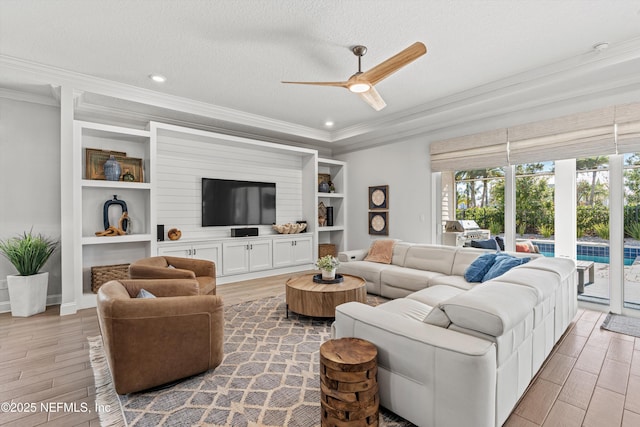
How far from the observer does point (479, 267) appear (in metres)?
3.50

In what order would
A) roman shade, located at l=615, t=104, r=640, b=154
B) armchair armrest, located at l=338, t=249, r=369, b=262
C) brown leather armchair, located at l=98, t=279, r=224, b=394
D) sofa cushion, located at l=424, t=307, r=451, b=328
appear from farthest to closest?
armchair armrest, located at l=338, t=249, r=369, b=262 < roman shade, located at l=615, t=104, r=640, b=154 < brown leather armchair, located at l=98, t=279, r=224, b=394 < sofa cushion, located at l=424, t=307, r=451, b=328

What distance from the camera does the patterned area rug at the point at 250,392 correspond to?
1801 mm

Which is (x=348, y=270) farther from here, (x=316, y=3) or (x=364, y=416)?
(x=316, y=3)

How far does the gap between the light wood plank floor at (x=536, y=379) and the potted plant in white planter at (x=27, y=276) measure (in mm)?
216

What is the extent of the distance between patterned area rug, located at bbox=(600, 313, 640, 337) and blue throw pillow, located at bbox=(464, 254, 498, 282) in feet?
3.98

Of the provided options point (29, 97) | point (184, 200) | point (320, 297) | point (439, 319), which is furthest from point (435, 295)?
point (29, 97)

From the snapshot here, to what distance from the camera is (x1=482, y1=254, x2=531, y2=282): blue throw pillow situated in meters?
3.20

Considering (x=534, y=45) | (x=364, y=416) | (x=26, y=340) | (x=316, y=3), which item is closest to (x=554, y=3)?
(x=534, y=45)

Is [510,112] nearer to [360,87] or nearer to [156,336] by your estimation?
[360,87]

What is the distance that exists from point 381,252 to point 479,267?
1.62 meters

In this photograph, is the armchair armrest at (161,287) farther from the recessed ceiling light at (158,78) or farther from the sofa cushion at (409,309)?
the recessed ceiling light at (158,78)

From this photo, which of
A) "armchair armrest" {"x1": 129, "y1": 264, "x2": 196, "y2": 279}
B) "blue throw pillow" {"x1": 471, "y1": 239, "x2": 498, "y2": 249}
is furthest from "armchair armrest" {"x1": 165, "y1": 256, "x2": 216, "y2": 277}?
"blue throw pillow" {"x1": 471, "y1": 239, "x2": 498, "y2": 249}

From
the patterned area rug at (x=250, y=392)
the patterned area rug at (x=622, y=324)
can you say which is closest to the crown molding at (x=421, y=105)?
the patterned area rug at (x=622, y=324)

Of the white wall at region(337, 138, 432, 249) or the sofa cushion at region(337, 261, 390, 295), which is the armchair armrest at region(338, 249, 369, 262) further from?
the white wall at region(337, 138, 432, 249)
